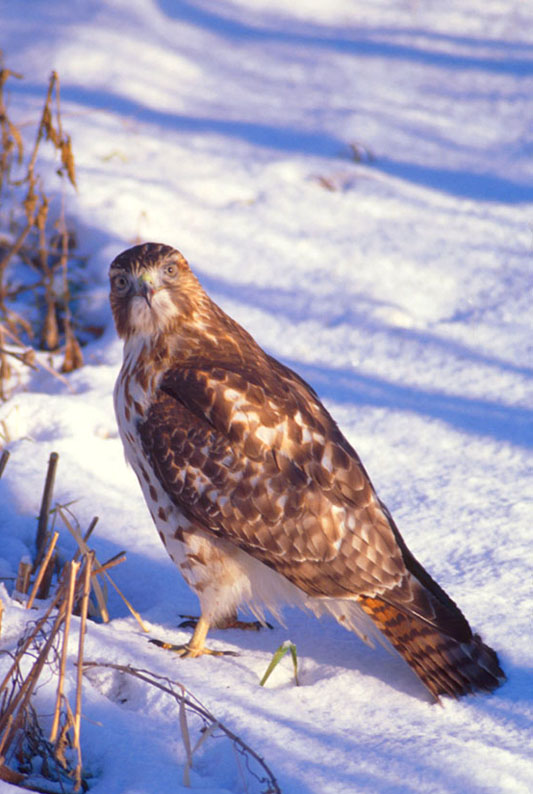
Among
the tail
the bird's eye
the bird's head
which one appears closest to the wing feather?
the tail

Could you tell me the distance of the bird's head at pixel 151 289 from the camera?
3385mm

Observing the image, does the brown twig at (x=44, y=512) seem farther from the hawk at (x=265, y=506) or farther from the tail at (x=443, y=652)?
the tail at (x=443, y=652)

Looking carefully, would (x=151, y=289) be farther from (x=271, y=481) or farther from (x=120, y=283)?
(x=271, y=481)

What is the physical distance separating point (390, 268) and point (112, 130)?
115 inches

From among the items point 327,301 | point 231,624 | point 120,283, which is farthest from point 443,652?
point 327,301

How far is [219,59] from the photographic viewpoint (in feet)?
29.8

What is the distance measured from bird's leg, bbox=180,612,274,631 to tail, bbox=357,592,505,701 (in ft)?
2.12

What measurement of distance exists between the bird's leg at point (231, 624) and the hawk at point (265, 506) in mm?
220

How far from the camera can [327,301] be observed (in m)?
5.64

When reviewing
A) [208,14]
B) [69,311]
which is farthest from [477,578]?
[208,14]

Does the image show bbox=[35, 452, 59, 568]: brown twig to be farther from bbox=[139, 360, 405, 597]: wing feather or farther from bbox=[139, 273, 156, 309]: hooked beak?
bbox=[139, 273, 156, 309]: hooked beak

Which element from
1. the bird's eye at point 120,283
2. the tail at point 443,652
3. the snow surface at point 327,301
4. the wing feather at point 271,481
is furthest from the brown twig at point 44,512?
the tail at point 443,652

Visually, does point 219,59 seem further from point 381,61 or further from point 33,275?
point 33,275

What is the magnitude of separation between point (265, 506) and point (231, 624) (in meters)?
0.69
